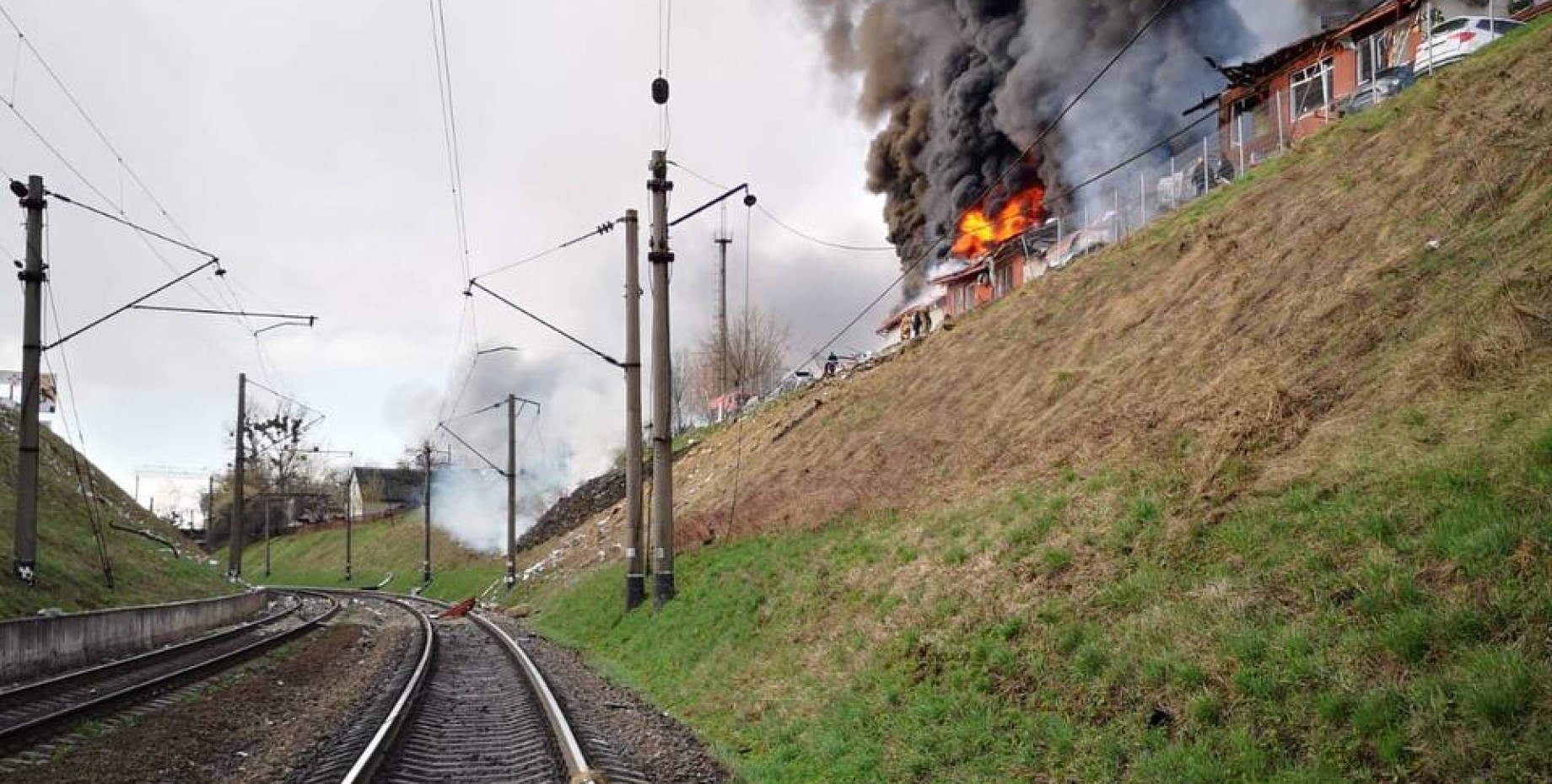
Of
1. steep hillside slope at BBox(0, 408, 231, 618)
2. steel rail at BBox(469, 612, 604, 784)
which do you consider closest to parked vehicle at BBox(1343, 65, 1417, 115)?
steel rail at BBox(469, 612, 604, 784)

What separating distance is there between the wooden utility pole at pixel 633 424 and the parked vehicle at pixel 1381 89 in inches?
679

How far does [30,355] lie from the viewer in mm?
23375

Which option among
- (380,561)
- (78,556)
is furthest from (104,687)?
(380,561)

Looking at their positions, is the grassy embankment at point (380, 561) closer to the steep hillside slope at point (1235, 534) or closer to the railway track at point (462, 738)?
the railway track at point (462, 738)

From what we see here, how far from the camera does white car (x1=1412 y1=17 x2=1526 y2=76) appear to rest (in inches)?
933

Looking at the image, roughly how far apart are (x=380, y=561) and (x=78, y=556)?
45.5m

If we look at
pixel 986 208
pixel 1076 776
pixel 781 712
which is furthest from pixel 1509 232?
pixel 986 208

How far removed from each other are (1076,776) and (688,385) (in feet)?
291

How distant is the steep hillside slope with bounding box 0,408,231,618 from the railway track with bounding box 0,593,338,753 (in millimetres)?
4153

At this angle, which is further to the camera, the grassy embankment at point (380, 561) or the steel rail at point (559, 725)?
the grassy embankment at point (380, 561)

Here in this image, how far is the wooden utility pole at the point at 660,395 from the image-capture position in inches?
874

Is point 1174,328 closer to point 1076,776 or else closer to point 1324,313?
point 1324,313

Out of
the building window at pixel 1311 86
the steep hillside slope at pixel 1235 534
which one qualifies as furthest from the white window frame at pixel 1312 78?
the steep hillside slope at pixel 1235 534

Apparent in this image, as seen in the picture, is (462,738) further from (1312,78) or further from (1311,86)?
(1311,86)
